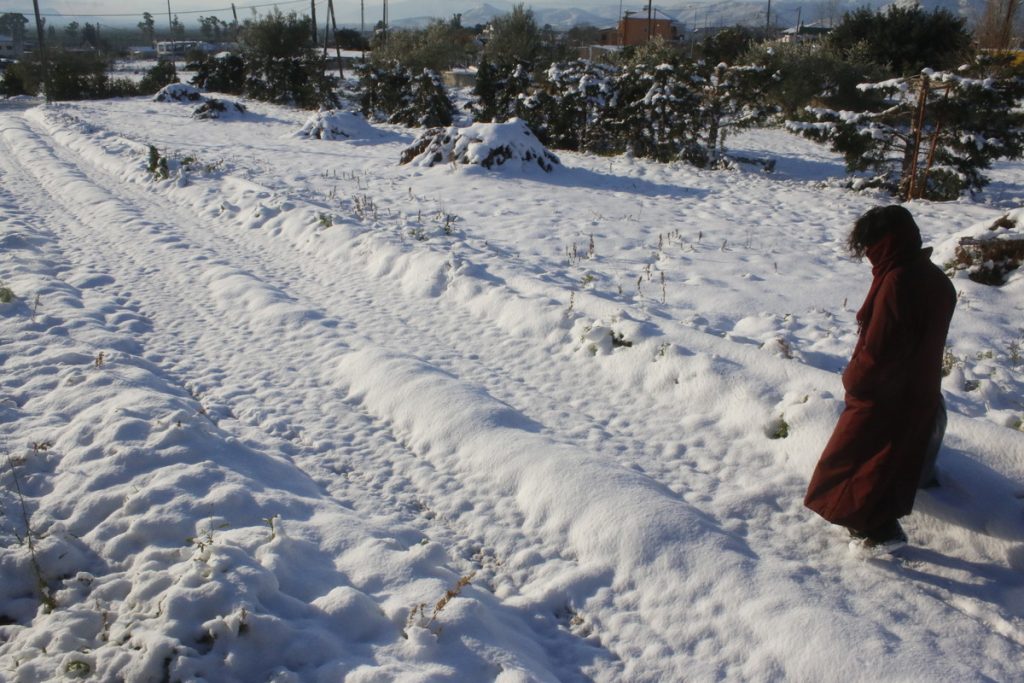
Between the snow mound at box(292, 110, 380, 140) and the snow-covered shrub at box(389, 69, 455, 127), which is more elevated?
the snow-covered shrub at box(389, 69, 455, 127)

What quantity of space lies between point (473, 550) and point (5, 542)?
2330 millimetres

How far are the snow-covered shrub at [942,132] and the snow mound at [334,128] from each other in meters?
13.0

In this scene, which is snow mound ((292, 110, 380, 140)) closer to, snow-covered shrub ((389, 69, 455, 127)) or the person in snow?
snow-covered shrub ((389, 69, 455, 127))

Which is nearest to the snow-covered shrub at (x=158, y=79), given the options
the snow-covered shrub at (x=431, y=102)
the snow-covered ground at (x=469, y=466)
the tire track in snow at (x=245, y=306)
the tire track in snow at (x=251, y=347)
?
the snow-covered shrub at (x=431, y=102)

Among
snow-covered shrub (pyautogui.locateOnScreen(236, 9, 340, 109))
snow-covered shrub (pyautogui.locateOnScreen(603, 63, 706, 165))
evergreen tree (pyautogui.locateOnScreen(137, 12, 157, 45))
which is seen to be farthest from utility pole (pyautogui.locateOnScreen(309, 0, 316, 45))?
evergreen tree (pyautogui.locateOnScreen(137, 12, 157, 45))

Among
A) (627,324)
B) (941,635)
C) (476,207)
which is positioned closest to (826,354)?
(627,324)

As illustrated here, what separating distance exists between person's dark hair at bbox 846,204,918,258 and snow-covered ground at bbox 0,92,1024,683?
150 cm

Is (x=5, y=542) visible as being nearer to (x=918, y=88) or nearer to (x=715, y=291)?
(x=715, y=291)

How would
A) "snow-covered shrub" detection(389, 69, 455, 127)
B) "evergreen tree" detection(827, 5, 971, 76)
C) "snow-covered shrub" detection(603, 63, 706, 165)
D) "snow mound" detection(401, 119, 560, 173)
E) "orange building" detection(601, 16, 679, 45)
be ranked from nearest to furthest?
"snow mound" detection(401, 119, 560, 173) < "snow-covered shrub" detection(603, 63, 706, 165) < "snow-covered shrub" detection(389, 69, 455, 127) < "evergreen tree" detection(827, 5, 971, 76) < "orange building" detection(601, 16, 679, 45)

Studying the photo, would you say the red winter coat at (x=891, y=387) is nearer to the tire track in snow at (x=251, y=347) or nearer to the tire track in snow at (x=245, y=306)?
the tire track in snow at (x=245, y=306)

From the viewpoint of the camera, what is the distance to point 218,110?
84.5ft

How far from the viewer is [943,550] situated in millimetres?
3555

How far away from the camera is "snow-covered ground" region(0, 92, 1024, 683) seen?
2.98m

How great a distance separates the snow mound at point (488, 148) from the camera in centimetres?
1429
